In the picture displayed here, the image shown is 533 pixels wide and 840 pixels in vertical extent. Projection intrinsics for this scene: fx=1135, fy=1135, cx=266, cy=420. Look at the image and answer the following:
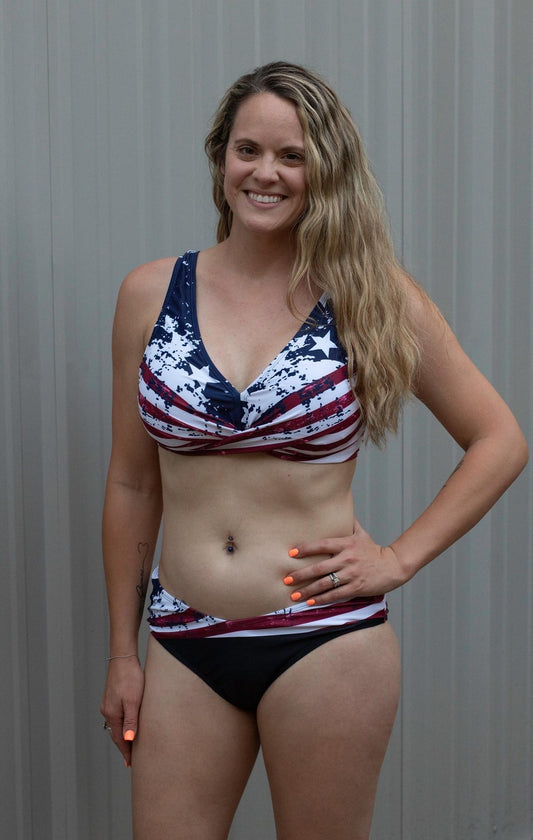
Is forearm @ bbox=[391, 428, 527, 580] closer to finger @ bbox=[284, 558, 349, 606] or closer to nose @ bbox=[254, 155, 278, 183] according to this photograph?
finger @ bbox=[284, 558, 349, 606]

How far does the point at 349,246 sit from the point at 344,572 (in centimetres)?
64

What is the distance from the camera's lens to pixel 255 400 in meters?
2.08

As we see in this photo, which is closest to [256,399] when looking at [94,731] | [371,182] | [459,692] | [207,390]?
[207,390]

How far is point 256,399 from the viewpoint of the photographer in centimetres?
208

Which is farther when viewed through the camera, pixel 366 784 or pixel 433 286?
pixel 433 286

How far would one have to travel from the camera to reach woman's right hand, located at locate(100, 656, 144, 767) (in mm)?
2244

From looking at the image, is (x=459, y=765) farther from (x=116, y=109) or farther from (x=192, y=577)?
(x=116, y=109)

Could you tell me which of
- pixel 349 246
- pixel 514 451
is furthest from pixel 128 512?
pixel 514 451

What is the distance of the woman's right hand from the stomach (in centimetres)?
22

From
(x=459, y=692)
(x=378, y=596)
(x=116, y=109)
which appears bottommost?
(x=459, y=692)

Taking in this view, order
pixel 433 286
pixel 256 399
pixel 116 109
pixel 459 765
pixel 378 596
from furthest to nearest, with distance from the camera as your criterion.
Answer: pixel 459 765
pixel 433 286
pixel 116 109
pixel 378 596
pixel 256 399

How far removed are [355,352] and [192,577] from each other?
528mm

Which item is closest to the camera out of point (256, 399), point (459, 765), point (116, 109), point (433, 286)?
point (256, 399)

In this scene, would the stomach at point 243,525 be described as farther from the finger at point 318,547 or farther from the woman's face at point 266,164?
the woman's face at point 266,164
